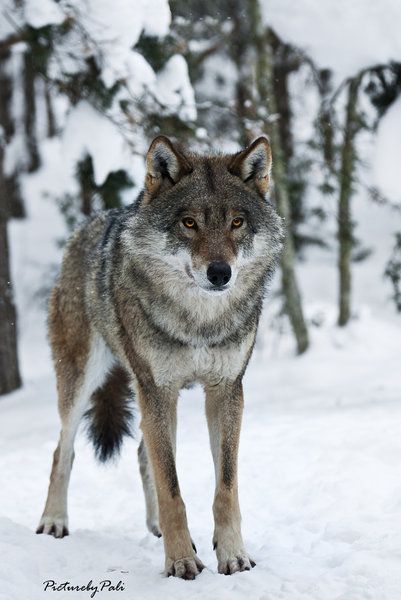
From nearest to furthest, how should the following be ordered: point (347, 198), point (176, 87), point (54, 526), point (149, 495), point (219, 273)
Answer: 1. point (219, 273)
2. point (54, 526)
3. point (149, 495)
4. point (176, 87)
5. point (347, 198)

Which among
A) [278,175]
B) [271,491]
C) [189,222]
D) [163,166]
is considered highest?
[278,175]

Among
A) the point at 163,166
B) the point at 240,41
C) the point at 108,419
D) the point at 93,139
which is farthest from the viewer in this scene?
the point at 240,41

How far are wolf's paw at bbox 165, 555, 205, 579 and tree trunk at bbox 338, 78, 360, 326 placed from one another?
8490 mm

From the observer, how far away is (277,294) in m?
13.3

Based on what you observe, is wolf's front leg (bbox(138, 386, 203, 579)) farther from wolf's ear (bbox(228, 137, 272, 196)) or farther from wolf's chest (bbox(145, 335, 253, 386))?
wolf's ear (bbox(228, 137, 272, 196))

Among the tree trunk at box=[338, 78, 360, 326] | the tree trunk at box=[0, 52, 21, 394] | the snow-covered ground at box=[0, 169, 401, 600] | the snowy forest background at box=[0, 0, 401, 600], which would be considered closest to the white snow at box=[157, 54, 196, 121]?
the snowy forest background at box=[0, 0, 401, 600]

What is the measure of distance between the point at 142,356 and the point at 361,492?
6.36 ft

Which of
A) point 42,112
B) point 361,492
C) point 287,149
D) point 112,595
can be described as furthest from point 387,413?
point 42,112

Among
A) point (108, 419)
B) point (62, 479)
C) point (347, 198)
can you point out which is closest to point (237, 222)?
point (108, 419)

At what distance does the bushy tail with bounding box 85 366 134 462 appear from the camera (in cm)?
572

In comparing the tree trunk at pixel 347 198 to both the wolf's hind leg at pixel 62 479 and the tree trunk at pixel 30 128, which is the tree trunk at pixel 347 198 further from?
the tree trunk at pixel 30 128

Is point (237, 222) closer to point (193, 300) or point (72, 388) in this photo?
point (193, 300)

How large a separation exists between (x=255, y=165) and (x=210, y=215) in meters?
0.57

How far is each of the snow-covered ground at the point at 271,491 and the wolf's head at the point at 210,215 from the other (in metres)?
1.50
